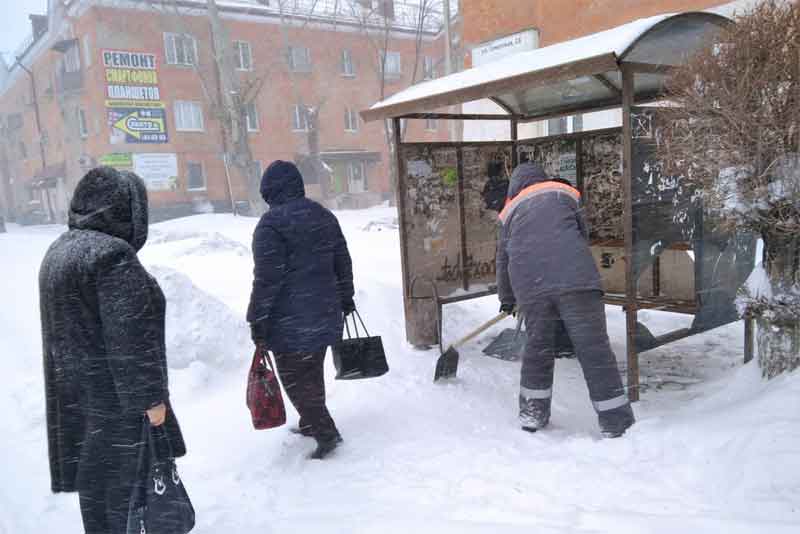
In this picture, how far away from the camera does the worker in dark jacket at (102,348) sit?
2223mm

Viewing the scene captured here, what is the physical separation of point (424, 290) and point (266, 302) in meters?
2.52

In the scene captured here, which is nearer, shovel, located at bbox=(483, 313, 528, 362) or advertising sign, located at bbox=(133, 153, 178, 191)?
shovel, located at bbox=(483, 313, 528, 362)

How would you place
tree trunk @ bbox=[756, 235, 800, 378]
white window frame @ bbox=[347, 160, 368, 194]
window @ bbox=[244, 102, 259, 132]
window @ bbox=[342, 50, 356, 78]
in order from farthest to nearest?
white window frame @ bbox=[347, 160, 368, 194]
window @ bbox=[342, 50, 356, 78]
window @ bbox=[244, 102, 259, 132]
tree trunk @ bbox=[756, 235, 800, 378]

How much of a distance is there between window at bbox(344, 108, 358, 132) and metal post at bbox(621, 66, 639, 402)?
29.6 m

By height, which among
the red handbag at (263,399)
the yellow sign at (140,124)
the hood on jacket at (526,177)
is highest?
the yellow sign at (140,124)

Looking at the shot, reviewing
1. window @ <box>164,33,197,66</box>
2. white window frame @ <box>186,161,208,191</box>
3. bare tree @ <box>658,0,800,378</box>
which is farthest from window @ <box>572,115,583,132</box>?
white window frame @ <box>186,161,208,191</box>

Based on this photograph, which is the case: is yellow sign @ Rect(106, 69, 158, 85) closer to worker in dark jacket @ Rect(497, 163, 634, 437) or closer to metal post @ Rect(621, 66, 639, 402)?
worker in dark jacket @ Rect(497, 163, 634, 437)

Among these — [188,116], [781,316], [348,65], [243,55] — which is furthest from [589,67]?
[348,65]

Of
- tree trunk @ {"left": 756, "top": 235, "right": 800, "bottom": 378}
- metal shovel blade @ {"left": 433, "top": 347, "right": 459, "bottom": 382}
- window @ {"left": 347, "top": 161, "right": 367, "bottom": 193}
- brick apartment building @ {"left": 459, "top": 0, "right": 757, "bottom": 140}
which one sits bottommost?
metal shovel blade @ {"left": 433, "top": 347, "right": 459, "bottom": 382}

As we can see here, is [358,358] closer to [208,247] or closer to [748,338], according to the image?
[748,338]

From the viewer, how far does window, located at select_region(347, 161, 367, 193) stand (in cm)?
3288

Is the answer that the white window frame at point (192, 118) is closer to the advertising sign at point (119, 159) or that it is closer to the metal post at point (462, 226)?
the advertising sign at point (119, 159)

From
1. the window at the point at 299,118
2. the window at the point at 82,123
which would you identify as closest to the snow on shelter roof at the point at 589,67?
the window at the point at 299,118

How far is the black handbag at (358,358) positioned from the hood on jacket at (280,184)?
0.89 m
